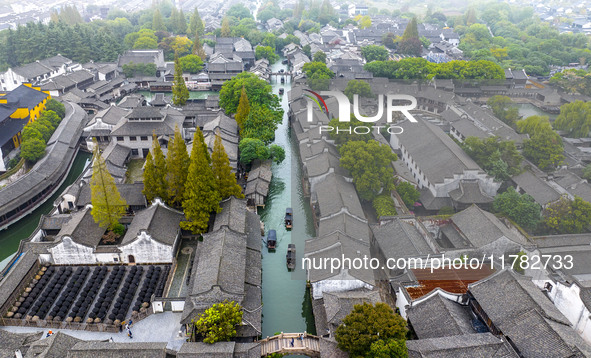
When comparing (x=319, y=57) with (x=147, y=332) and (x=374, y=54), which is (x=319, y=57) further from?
(x=147, y=332)

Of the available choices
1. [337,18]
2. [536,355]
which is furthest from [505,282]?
[337,18]

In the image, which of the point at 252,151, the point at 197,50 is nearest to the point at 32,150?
the point at 252,151

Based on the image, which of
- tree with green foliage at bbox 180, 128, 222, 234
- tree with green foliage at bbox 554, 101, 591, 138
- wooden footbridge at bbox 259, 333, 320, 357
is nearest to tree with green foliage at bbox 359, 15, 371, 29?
tree with green foliage at bbox 554, 101, 591, 138

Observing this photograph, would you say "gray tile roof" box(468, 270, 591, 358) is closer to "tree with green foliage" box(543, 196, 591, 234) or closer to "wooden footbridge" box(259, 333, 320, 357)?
"wooden footbridge" box(259, 333, 320, 357)

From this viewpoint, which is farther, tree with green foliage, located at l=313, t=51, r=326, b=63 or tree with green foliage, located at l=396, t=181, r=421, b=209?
tree with green foliage, located at l=313, t=51, r=326, b=63

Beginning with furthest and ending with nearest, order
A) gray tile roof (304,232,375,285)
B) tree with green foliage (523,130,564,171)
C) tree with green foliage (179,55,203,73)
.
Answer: tree with green foliage (179,55,203,73) < tree with green foliage (523,130,564,171) < gray tile roof (304,232,375,285)

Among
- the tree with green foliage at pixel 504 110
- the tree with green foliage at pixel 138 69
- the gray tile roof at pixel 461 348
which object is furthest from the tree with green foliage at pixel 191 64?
the gray tile roof at pixel 461 348

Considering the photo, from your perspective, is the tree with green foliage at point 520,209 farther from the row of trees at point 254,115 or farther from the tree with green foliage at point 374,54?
the tree with green foliage at point 374,54
